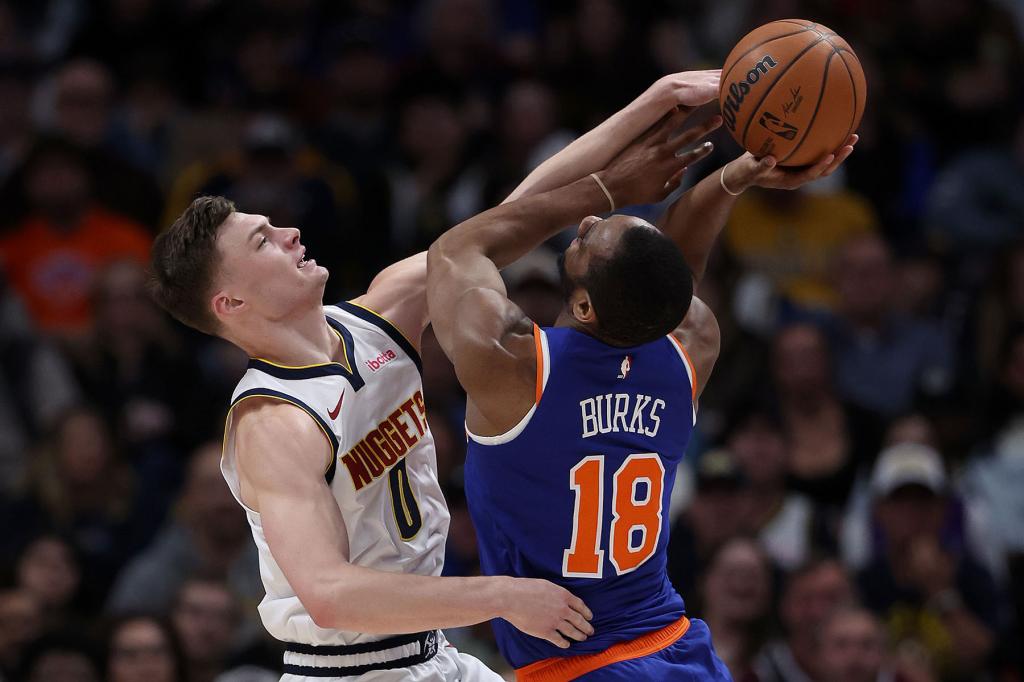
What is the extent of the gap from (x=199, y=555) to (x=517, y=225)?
415 centimetres

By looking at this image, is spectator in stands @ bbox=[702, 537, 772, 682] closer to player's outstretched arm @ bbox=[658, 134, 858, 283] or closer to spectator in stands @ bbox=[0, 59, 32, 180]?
player's outstretched arm @ bbox=[658, 134, 858, 283]

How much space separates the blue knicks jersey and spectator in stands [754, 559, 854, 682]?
2.78 meters

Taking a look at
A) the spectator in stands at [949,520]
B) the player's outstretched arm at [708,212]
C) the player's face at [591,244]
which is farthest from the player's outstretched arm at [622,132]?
the spectator in stands at [949,520]

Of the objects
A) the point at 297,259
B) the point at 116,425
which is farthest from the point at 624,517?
the point at 116,425

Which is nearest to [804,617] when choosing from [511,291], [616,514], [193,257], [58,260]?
[511,291]

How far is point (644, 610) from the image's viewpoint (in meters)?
4.40

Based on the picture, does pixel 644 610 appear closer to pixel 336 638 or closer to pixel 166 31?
pixel 336 638

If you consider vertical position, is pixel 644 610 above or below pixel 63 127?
below

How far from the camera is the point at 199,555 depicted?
792 cm

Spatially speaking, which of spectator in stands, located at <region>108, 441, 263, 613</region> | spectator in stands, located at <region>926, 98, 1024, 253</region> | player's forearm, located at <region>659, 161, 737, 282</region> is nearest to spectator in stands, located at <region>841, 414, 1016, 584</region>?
spectator in stands, located at <region>926, 98, 1024, 253</region>

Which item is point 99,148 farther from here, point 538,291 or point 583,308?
point 583,308

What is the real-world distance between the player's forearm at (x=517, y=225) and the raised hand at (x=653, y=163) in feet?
0.28

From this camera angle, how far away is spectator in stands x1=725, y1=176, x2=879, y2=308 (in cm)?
937

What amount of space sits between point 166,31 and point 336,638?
7307mm
